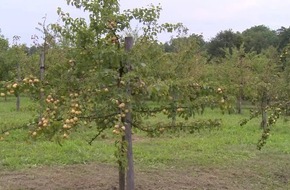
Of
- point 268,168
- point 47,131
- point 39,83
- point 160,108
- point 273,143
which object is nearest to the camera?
point 47,131

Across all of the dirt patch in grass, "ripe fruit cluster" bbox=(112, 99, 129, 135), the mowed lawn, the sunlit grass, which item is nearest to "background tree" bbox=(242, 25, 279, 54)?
the sunlit grass

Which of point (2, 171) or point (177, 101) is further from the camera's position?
point (2, 171)

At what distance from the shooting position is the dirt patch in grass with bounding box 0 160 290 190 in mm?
6055

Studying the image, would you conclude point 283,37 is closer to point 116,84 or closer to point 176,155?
point 176,155

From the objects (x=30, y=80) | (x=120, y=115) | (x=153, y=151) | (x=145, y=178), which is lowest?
(x=145, y=178)

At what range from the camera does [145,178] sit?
6477 mm

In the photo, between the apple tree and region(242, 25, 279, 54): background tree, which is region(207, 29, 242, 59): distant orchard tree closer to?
region(242, 25, 279, 54): background tree

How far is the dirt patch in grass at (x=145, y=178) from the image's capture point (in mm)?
6055

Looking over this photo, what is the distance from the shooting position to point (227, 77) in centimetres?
2194

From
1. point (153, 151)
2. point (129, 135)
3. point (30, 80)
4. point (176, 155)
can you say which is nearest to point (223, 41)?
point (153, 151)

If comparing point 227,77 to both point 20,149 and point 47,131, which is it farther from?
point 47,131

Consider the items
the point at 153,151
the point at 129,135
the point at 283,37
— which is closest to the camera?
the point at 129,135

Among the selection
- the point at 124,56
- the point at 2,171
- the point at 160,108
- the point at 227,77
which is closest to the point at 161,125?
the point at 160,108

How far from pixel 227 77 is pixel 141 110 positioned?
1771 cm
